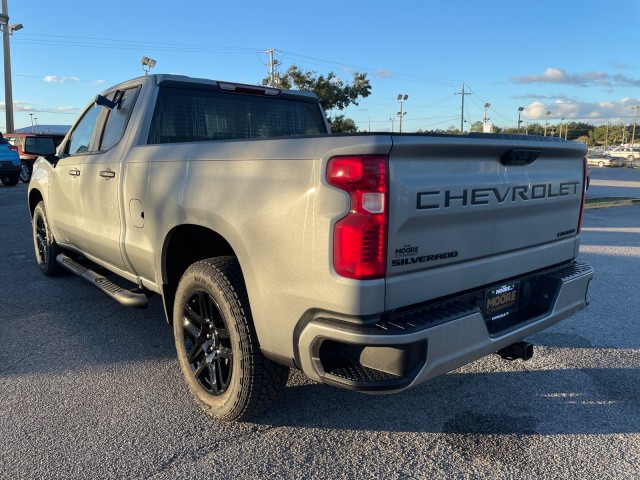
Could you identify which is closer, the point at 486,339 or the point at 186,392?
the point at 486,339

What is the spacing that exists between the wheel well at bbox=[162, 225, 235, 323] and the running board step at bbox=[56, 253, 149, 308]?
35 centimetres

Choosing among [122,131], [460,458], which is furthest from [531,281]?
[122,131]

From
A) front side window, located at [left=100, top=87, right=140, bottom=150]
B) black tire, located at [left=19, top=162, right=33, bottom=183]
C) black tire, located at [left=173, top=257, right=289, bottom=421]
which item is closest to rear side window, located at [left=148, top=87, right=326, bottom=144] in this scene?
front side window, located at [left=100, top=87, right=140, bottom=150]

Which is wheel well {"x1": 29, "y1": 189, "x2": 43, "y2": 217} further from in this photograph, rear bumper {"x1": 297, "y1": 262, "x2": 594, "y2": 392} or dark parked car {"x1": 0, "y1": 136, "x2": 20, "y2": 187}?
dark parked car {"x1": 0, "y1": 136, "x2": 20, "y2": 187}

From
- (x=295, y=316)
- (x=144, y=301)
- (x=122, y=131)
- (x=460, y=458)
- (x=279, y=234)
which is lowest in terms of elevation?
(x=460, y=458)

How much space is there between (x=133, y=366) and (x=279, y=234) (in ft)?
6.46

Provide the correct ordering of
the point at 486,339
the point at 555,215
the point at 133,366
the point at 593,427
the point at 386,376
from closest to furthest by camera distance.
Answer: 1. the point at 386,376
2. the point at 486,339
3. the point at 593,427
4. the point at 555,215
5. the point at 133,366

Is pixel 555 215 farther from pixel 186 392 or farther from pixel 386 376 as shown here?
pixel 186 392

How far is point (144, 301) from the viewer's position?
371 cm

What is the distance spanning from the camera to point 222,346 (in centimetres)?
295

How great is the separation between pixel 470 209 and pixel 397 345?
78 cm

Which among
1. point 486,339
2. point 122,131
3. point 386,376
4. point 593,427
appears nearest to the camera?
point 386,376

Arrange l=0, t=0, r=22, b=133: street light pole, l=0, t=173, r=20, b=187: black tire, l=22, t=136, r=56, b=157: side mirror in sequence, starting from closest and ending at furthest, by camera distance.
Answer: l=22, t=136, r=56, b=157: side mirror, l=0, t=173, r=20, b=187: black tire, l=0, t=0, r=22, b=133: street light pole

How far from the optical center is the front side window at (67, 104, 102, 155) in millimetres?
4594
